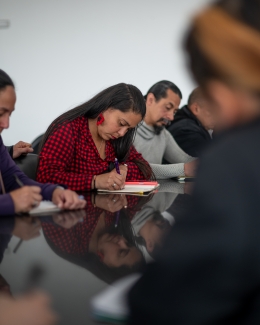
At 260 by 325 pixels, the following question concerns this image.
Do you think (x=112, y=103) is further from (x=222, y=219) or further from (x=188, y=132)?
(x=222, y=219)

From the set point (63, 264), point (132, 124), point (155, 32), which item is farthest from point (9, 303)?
point (155, 32)

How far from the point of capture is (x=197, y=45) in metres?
0.61

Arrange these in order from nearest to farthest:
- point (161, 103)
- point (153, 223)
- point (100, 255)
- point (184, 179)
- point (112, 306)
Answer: point (112, 306), point (100, 255), point (153, 223), point (184, 179), point (161, 103)

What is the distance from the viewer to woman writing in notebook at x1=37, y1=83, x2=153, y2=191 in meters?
2.02

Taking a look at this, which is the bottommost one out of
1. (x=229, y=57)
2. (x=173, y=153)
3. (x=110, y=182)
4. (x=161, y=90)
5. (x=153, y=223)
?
(x=173, y=153)

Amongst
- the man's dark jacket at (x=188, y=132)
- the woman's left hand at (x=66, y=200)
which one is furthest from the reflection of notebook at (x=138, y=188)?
the man's dark jacket at (x=188, y=132)

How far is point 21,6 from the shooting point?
4.60m

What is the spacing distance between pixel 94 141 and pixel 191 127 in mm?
1477

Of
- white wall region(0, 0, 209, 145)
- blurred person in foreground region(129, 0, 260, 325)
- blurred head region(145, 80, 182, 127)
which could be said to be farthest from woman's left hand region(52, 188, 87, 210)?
white wall region(0, 0, 209, 145)

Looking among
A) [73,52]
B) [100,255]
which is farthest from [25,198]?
[73,52]

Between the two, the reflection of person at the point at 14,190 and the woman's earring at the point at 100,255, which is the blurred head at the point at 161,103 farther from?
the woman's earring at the point at 100,255

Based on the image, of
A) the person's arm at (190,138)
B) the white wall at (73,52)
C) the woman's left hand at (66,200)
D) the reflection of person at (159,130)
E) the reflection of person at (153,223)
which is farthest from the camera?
the white wall at (73,52)

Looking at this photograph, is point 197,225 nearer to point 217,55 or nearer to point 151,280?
point 151,280

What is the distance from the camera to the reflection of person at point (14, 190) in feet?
4.40
